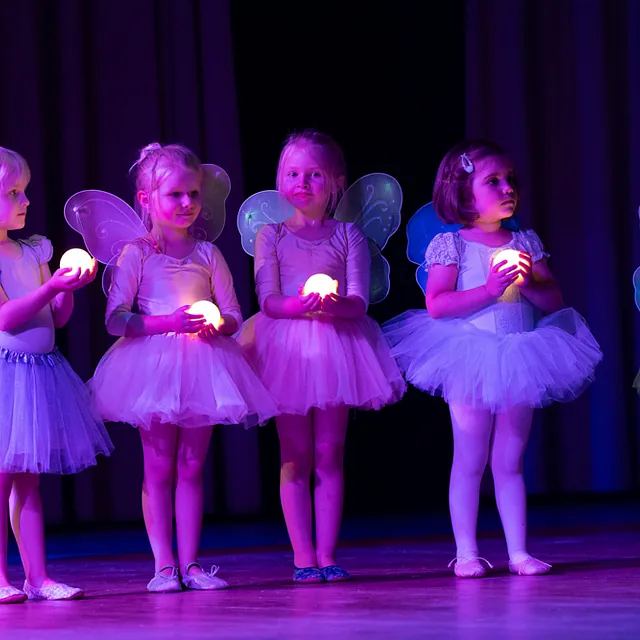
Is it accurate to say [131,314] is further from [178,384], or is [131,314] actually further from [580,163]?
[580,163]

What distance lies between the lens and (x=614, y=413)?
547cm

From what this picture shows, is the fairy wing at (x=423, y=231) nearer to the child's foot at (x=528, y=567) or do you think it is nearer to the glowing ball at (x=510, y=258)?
the glowing ball at (x=510, y=258)

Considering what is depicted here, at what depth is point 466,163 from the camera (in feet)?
10.6

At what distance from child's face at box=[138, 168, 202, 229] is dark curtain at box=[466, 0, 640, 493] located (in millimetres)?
2551

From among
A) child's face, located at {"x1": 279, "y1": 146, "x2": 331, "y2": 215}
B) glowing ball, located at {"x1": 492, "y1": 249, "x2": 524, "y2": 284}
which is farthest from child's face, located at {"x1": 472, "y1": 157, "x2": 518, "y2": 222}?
child's face, located at {"x1": 279, "y1": 146, "x2": 331, "y2": 215}

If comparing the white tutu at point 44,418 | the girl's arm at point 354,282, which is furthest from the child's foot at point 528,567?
the white tutu at point 44,418

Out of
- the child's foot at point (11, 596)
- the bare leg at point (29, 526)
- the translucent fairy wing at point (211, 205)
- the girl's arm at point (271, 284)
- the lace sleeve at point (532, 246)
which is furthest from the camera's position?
the translucent fairy wing at point (211, 205)

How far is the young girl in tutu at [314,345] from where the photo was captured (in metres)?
3.09

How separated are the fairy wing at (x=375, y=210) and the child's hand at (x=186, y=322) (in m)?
0.68

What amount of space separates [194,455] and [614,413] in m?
2.98

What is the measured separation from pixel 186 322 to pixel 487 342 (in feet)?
2.66

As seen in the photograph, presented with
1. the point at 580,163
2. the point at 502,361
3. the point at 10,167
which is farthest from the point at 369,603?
the point at 580,163

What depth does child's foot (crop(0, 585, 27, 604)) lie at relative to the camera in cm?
279

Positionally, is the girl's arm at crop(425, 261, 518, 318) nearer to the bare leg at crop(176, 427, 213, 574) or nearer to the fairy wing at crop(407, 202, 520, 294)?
the fairy wing at crop(407, 202, 520, 294)
